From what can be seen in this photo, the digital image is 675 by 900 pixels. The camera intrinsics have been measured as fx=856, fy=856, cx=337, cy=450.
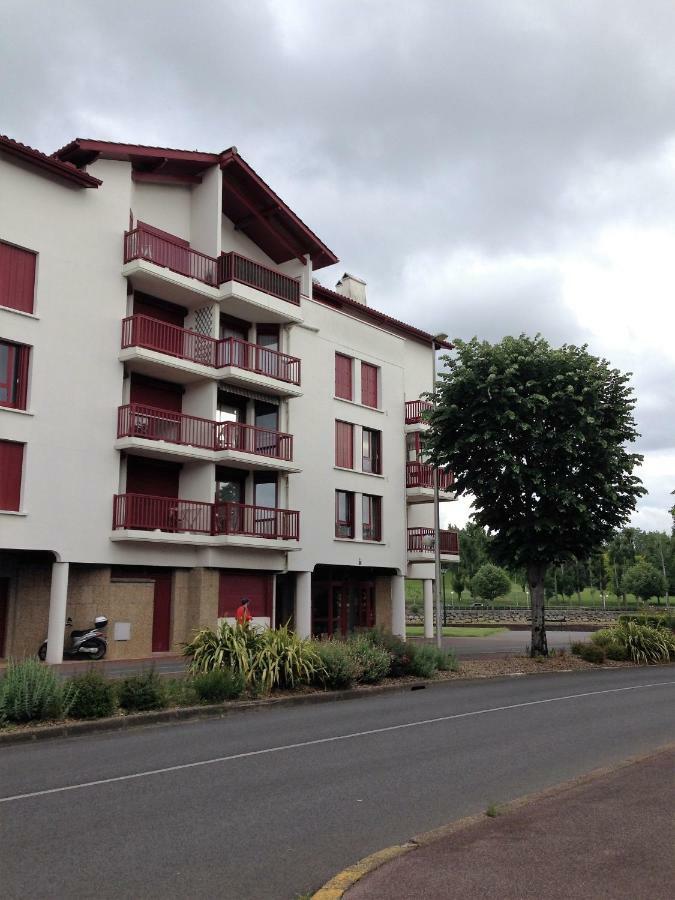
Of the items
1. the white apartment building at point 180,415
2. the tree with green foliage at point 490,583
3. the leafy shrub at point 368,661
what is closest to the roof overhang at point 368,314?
the white apartment building at point 180,415

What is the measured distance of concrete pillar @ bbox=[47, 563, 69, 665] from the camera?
22156 mm

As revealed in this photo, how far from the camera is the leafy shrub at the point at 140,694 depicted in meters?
12.7

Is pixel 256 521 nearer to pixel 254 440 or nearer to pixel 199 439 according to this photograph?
pixel 254 440

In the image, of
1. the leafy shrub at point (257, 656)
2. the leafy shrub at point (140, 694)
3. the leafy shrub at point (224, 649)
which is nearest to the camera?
the leafy shrub at point (140, 694)

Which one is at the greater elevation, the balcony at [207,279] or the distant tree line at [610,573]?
the balcony at [207,279]

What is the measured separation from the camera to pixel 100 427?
2400 cm

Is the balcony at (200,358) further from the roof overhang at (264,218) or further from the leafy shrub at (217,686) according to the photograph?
the leafy shrub at (217,686)

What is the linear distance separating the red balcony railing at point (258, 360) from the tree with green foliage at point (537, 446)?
20.7 feet

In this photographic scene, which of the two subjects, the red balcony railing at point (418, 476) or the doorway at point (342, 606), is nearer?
the doorway at point (342, 606)

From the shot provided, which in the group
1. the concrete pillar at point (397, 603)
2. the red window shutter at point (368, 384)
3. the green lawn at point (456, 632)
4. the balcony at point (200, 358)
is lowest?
the green lawn at point (456, 632)

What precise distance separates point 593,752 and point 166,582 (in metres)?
18.1

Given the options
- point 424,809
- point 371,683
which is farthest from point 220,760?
point 371,683

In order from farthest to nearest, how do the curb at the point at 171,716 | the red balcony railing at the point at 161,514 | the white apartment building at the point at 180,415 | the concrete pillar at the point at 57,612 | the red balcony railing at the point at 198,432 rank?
1. the red balcony railing at the point at 198,432
2. the red balcony railing at the point at 161,514
3. the white apartment building at the point at 180,415
4. the concrete pillar at the point at 57,612
5. the curb at the point at 171,716

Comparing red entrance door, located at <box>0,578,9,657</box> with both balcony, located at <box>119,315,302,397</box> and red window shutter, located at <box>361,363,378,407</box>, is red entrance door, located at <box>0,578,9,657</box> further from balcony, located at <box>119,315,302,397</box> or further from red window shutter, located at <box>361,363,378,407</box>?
red window shutter, located at <box>361,363,378,407</box>
